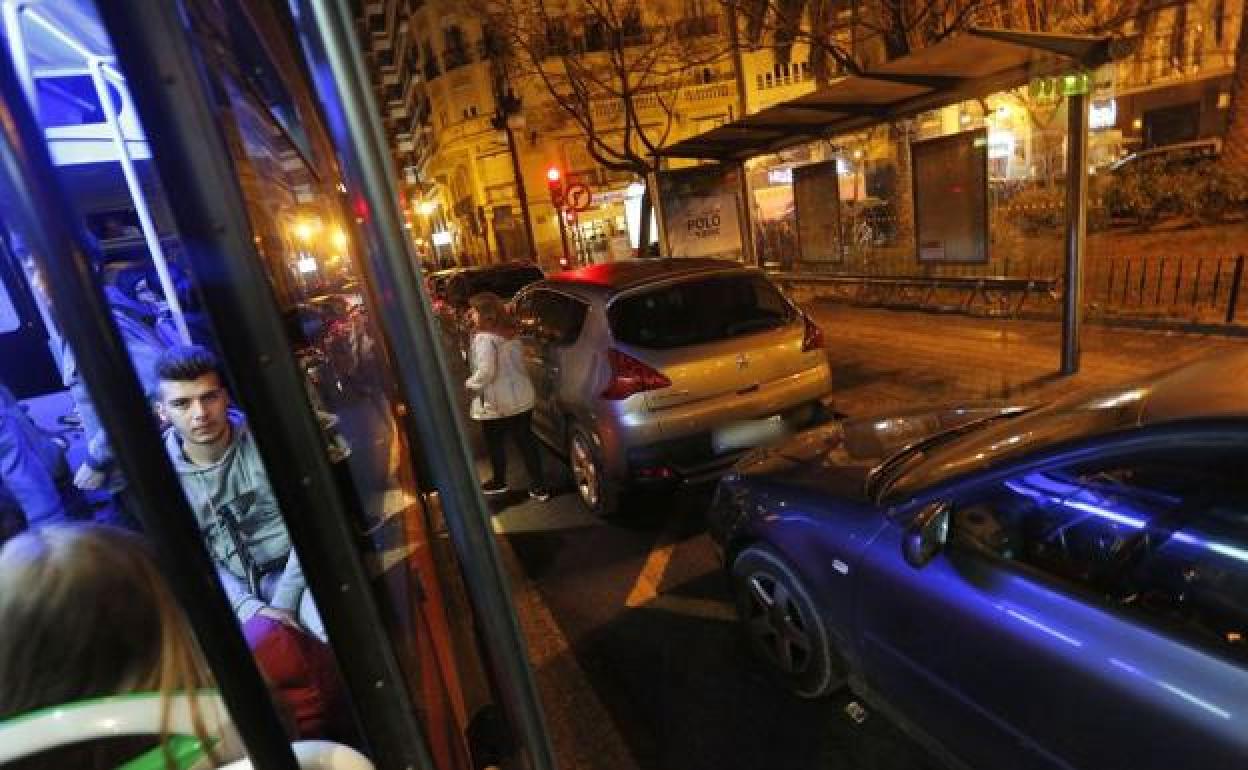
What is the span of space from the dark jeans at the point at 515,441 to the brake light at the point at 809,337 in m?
2.07

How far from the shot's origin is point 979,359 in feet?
24.0

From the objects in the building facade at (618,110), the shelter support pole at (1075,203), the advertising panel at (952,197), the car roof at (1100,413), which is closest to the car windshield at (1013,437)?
the car roof at (1100,413)

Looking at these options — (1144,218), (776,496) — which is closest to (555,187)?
(1144,218)

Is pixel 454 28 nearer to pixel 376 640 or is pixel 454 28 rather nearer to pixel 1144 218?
pixel 1144 218

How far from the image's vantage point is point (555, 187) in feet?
52.7

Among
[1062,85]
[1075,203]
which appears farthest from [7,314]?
[1075,203]

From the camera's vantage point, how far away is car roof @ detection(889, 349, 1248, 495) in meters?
2.01

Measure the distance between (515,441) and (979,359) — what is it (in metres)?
5.10

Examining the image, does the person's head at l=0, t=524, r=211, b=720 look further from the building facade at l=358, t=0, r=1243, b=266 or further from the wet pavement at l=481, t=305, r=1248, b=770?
the building facade at l=358, t=0, r=1243, b=266

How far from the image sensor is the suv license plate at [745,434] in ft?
14.5

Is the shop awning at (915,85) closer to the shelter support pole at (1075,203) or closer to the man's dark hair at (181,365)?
the shelter support pole at (1075,203)

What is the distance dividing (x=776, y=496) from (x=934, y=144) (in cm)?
619

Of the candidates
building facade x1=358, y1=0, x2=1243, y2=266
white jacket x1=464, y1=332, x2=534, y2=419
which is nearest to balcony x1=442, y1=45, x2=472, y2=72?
building facade x1=358, y1=0, x2=1243, y2=266

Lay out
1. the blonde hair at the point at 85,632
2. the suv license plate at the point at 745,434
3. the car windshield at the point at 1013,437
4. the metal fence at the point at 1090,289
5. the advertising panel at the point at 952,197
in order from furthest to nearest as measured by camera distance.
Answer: the metal fence at the point at 1090,289, the advertising panel at the point at 952,197, the suv license plate at the point at 745,434, the car windshield at the point at 1013,437, the blonde hair at the point at 85,632
